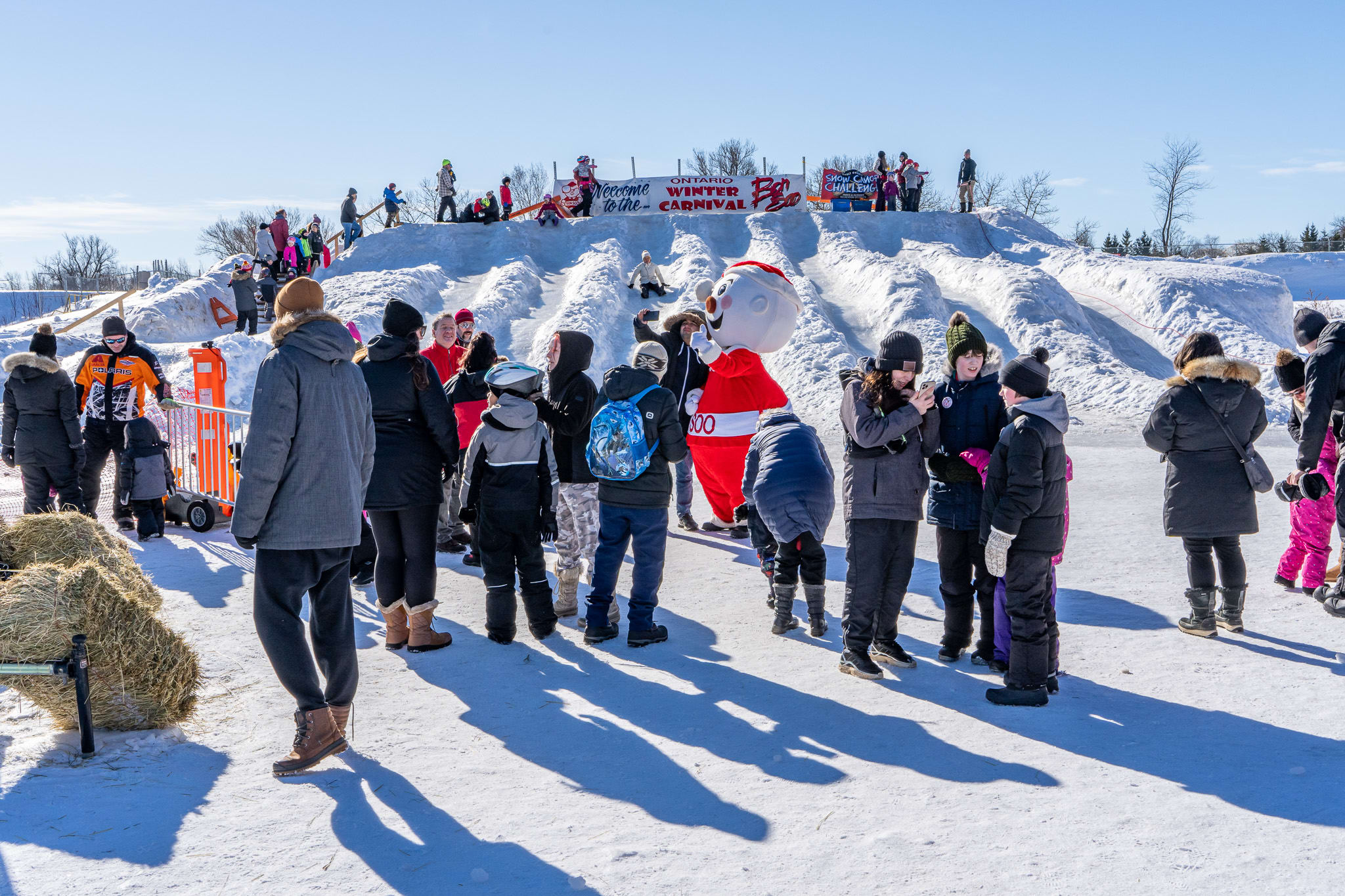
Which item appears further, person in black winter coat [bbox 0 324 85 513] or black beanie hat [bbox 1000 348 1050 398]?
person in black winter coat [bbox 0 324 85 513]

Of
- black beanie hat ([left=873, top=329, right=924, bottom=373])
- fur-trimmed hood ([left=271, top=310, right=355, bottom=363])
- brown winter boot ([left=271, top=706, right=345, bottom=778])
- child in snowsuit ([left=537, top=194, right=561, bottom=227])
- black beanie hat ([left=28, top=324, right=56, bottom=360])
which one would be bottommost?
brown winter boot ([left=271, top=706, right=345, bottom=778])

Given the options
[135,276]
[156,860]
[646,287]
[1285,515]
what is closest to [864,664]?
[156,860]

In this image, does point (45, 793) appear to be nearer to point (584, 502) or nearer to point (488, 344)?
point (584, 502)

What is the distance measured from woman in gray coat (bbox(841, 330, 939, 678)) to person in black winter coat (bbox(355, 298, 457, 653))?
2186mm

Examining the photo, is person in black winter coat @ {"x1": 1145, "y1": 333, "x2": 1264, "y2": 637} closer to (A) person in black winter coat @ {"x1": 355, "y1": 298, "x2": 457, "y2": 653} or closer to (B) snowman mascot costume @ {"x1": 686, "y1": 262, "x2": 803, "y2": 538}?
(B) snowman mascot costume @ {"x1": 686, "y1": 262, "x2": 803, "y2": 538}

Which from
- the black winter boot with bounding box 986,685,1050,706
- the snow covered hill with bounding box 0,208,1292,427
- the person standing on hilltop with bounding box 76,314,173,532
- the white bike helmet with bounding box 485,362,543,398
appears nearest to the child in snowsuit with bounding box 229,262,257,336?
the snow covered hill with bounding box 0,208,1292,427

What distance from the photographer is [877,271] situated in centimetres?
2341

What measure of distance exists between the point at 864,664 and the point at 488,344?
3.32 metres

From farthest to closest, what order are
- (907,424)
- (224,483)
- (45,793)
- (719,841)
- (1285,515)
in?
(224,483) → (1285,515) → (907,424) → (45,793) → (719,841)

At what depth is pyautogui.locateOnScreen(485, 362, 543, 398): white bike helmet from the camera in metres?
5.23

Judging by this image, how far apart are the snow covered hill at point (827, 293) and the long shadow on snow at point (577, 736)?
10.8 meters

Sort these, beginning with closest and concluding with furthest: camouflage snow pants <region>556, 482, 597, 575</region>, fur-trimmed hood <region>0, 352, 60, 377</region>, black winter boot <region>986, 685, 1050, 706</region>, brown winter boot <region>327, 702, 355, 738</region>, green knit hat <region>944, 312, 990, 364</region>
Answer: brown winter boot <region>327, 702, 355, 738</region>, black winter boot <region>986, 685, 1050, 706</region>, green knit hat <region>944, 312, 990, 364</region>, camouflage snow pants <region>556, 482, 597, 575</region>, fur-trimmed hood <region>0, 352, 60, 377</region>

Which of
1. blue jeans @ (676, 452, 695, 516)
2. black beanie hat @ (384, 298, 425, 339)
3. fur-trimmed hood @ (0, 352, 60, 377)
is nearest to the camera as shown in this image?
black beanie hat @ (384, 298, 425, 339)

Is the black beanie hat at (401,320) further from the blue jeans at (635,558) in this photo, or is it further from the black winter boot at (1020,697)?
the black winter boot at (1020,697)
